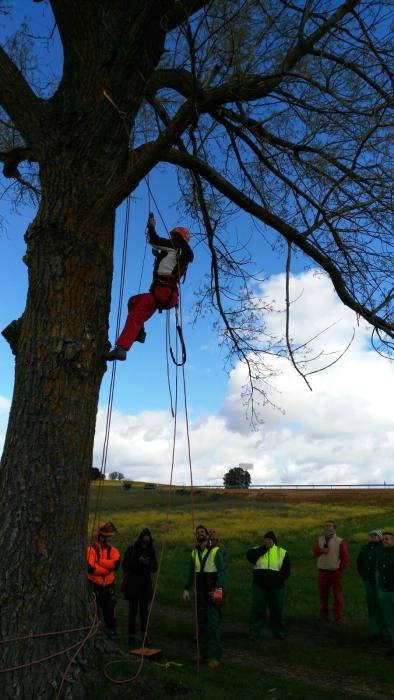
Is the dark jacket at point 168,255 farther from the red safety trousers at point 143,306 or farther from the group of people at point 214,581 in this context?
the group of people at point 214,581

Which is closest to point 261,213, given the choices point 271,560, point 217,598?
point 217,598

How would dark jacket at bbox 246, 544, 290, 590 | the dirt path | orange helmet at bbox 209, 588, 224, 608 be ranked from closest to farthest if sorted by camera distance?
the dirt path < orange helmet at bbox 209, 588, 224, 608 < dark jacket at bbox 246, 544, 290, 590

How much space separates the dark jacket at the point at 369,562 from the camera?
10732 mm

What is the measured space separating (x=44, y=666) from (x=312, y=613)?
8796mm

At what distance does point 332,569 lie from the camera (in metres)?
11.9

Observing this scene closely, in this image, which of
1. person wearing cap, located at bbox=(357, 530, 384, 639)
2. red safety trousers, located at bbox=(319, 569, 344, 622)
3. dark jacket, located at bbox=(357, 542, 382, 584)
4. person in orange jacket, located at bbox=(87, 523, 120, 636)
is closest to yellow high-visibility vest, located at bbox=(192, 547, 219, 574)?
person in orange jacket, located at bbox=(87, 523, 120, 636)

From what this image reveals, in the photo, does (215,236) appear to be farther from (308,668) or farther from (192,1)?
(308,668)

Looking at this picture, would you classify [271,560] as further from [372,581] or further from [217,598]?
[217,598]

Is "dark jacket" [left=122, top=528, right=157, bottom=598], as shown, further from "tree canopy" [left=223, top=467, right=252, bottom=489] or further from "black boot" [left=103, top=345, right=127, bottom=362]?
"tree canopy" [left=223, top=467, right=252, bottom=489]

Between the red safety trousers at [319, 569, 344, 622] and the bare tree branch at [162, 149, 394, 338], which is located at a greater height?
the bare tree branch at [162, 149, 394, 338]

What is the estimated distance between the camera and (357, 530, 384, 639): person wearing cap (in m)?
10.5

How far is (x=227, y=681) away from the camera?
7.59m

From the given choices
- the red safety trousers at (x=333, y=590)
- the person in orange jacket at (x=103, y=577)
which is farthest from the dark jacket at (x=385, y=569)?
the person in orange jacket at (x=103, y=577)

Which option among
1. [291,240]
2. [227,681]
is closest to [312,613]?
[227,681]
